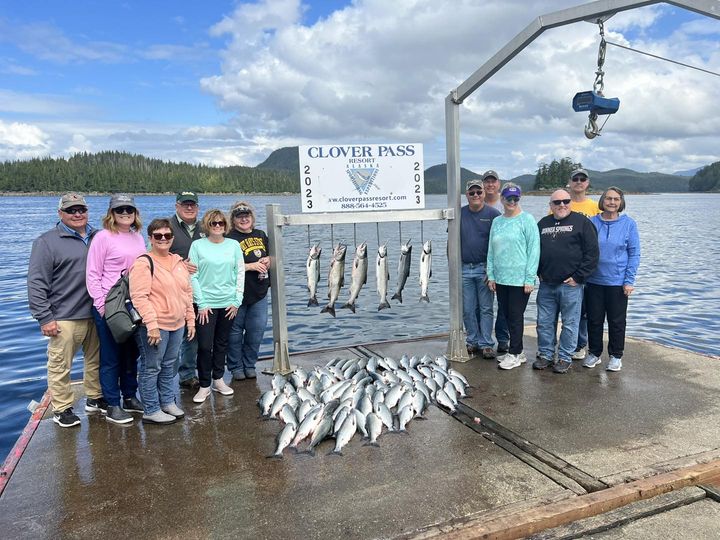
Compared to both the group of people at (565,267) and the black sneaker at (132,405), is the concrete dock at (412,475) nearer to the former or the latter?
the black sneaker at (132,405)

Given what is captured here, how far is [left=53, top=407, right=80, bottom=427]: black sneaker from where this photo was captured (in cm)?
516

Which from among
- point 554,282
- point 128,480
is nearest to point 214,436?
point 128,480

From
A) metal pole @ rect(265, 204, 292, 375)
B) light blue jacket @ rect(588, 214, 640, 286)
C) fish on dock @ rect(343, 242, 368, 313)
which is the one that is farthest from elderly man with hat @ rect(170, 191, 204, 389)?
light blue jacket @ rect(588, 214, 640, 286)

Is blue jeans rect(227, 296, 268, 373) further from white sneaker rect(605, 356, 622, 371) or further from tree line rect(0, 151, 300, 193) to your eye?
tree line rect(0, 151, 300, 193)

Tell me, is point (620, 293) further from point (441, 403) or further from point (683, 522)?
point (683, 522)

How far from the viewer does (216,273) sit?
18.9 ft

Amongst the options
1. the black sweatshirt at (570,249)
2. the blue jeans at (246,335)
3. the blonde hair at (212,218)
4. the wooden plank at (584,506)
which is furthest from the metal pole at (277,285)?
the wooden plank at (584,506)

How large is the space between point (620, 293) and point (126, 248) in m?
5.73

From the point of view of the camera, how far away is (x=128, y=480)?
4137mm

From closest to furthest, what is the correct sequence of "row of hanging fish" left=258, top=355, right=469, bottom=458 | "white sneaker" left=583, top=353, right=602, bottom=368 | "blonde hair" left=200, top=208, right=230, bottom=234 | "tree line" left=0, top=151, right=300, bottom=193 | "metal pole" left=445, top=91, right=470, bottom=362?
"row of hanging fish" left=258, top=355, right=469, bottom=458
"blonde hair" left=200, top=208, right=230, bottom=234
"white sneaker" left=583, top=353, right=602, bottom=368
"metal pole" left=445, top=91, right=470, bottom=362
"tree line" left=0, top=151, right=300, bottom=193

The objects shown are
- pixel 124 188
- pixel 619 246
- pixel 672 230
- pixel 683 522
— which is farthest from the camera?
pixel 124 188

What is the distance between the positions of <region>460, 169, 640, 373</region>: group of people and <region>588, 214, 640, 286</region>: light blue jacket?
0.04 ft

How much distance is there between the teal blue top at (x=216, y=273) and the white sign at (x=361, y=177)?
1263mm

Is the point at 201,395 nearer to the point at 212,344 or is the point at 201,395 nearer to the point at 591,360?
the point at 212,344
